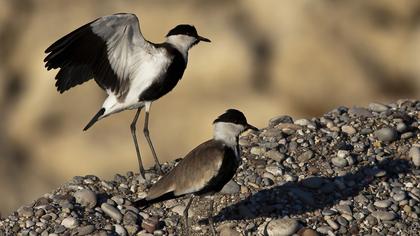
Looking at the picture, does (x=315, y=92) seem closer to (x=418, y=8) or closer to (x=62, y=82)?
(x=418, y=8)

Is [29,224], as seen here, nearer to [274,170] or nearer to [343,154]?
[274,170]

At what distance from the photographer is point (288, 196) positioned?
30.3 ft

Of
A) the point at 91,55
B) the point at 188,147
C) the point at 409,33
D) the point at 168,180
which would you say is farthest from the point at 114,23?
the point at 409,33

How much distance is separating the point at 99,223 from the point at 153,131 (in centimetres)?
758

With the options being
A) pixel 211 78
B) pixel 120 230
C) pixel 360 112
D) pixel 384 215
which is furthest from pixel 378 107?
pixel 211 78

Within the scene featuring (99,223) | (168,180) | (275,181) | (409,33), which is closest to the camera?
(168,180)

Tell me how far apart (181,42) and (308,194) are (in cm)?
210

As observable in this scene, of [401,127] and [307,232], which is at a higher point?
[401,127]

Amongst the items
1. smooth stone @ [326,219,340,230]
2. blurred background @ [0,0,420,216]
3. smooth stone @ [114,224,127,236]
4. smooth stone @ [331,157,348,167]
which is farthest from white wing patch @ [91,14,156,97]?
blurred background @ [0,0,420,216]

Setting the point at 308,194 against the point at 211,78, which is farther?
→ the point at 211,78

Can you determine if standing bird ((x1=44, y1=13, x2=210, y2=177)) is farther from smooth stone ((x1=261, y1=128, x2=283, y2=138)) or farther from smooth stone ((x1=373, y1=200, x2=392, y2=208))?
smooth stone ((x1=373, y1=200, x2=392, y2=208))

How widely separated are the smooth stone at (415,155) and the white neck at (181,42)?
257 cm

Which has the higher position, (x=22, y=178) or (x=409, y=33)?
(x=409, y=33)

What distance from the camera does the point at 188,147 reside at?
52.8ft
